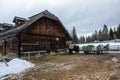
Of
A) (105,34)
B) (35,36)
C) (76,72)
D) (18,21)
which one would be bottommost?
(76,72)

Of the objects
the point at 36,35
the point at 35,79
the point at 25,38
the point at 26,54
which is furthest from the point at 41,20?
the point at 35,79

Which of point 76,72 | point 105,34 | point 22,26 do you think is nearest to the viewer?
point 76,72

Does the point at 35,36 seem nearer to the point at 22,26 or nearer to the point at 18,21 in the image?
the point at 22,26

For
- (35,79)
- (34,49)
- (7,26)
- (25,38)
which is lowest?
(35,79)

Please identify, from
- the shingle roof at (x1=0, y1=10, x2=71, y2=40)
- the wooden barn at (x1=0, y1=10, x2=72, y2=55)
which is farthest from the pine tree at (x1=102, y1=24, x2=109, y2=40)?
the shingle roof at (x1=0, y1=10, x2=71, y2=40)

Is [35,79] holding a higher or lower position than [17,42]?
lower

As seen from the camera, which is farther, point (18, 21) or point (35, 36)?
point (18, 21)

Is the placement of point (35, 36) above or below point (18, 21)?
below

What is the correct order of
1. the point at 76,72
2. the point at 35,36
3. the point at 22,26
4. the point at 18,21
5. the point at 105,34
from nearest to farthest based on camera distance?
the point at 76,72 < the point at 22,26 < the point at 35,36 < the point at 18,21 < the point at 105,34

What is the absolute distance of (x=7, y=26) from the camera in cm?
3409

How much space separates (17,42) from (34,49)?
10.0ft

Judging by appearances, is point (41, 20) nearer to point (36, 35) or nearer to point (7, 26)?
point (36, 35)

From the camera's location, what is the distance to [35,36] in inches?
1084

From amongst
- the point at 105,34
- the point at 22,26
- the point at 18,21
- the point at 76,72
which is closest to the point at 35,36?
the point at 22,26
